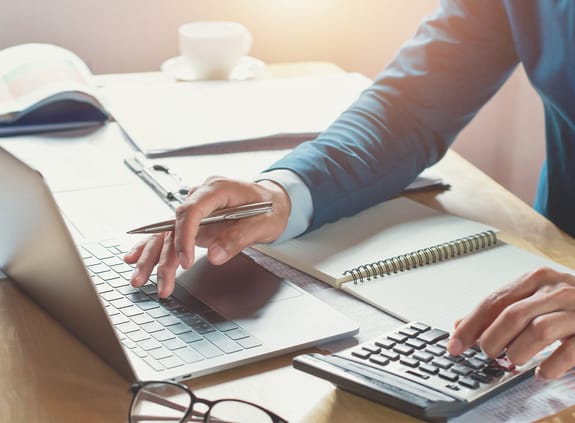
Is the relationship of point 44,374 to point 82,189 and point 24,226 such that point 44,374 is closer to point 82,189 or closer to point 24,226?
point 24,226

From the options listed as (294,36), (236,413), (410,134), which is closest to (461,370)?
(236,413)

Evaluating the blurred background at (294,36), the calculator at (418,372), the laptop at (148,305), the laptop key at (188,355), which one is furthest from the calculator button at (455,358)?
the blurred background at (294,36)

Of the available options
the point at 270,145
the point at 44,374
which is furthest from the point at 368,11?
the point at 44,374

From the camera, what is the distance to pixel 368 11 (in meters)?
2.14

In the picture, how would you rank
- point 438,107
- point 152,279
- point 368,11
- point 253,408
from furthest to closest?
point 368,11
point 438,107
point 152,279
point 253,408

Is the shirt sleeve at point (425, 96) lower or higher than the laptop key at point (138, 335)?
higher

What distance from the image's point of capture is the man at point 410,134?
0.94 m

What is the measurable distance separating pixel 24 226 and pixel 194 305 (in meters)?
0.18

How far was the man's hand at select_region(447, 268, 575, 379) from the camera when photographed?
73cm

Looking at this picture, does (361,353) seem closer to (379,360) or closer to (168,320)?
(379,360)

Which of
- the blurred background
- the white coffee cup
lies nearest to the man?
the white coffee cup

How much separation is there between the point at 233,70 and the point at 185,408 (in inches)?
44.6

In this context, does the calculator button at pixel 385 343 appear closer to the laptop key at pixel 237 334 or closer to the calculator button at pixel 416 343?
the calculator button at pixel 416 343

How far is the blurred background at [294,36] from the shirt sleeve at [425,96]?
771 mm
